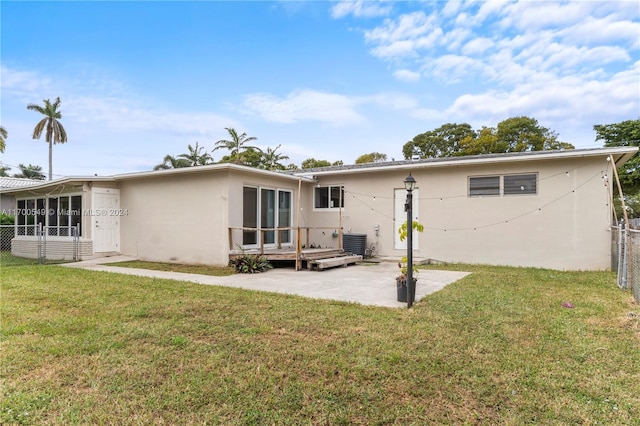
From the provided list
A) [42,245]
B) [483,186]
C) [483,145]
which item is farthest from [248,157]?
[483,186]

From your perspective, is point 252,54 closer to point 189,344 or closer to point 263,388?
point 189,344

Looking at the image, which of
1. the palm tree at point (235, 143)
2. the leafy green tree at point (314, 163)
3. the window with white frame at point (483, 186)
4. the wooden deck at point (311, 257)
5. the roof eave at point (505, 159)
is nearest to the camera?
the roof eave at point (505, 159)

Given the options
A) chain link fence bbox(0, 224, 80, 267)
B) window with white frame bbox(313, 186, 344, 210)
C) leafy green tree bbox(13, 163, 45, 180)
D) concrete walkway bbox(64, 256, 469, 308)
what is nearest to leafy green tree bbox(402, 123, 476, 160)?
window with white frame bbox(313, 186, 344, 210)

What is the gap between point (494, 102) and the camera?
2217cm

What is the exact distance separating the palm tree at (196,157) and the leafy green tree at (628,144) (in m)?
27.0

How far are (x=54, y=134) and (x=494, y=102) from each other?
3378cm

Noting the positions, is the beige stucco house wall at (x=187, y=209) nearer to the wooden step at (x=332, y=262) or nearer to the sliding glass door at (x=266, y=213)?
the sliding glass door at (x=266, y=213)

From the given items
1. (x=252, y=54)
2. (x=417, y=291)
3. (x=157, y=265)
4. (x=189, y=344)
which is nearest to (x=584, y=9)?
(x=417, y=291)

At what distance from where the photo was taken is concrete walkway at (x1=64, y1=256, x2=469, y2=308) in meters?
6.10

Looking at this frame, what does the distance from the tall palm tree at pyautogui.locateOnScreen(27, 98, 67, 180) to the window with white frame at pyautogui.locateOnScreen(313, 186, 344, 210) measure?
28.0 meters

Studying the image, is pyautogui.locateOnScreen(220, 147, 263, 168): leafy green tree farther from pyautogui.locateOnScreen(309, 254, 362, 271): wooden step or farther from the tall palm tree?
pyautogui.locateOnScreen(309, 254, 362, 271): wooden step

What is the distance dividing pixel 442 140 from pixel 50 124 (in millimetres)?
32852

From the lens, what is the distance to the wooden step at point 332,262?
9070 mm

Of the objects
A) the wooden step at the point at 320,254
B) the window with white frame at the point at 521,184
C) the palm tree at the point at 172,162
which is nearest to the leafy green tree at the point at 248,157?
the palm tree at the point at 172,162
